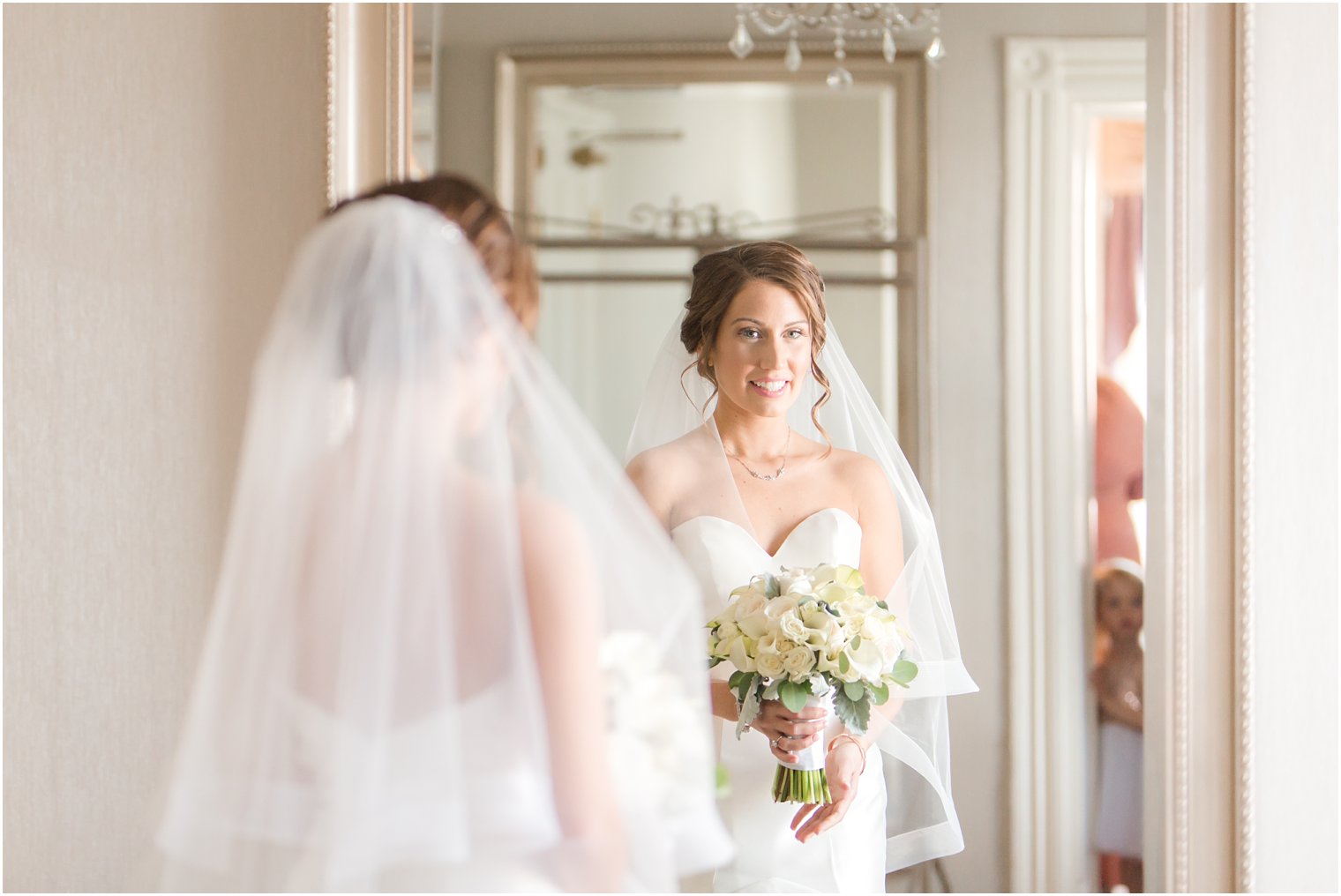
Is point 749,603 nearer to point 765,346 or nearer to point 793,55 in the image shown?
point 765,346

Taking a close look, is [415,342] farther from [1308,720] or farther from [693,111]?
[1308,720]

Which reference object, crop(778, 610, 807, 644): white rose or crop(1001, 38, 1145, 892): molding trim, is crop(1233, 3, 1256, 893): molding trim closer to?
crop(1001, 38, 1145, 892): molding trim

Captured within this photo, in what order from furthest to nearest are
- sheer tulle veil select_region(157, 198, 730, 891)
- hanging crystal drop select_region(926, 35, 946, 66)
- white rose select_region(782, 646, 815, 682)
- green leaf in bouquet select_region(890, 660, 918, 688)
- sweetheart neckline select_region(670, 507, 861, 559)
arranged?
hanging crystal drop select_region(926, 35, 946, 66)
sweetheart neckline select_region(670, 507, 861, 559)
green leaf in bouquet select_region(890, 660, 918, 688)
white rose select_region(782, 646, 815, 682)
sheer tulle veil select_region(157, 198, 730, 891)

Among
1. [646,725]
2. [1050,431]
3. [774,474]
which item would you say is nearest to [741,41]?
[774,474]

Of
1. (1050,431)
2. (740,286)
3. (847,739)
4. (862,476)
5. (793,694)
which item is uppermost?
(740,286)

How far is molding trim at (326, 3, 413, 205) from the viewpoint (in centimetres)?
251

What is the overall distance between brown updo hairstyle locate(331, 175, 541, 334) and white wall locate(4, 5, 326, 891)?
1.32m

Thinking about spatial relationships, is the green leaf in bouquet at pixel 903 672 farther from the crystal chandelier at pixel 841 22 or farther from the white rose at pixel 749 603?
the crystal chandelier at pixel 841 22

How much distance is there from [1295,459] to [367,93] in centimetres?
250

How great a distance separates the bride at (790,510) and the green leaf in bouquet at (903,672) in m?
0.12

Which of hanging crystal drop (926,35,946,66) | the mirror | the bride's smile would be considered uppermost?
hanging crystal drop (926,35,946,66)

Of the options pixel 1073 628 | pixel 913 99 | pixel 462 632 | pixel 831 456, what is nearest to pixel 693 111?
pixel 913 99

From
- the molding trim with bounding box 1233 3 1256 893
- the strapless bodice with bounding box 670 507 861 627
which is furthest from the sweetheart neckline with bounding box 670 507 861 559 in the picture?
the molding trim with bounding box 1233 3 1256 893

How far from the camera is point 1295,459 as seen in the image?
2.59m
